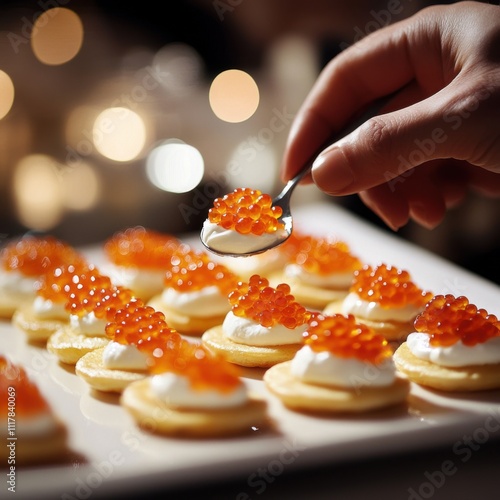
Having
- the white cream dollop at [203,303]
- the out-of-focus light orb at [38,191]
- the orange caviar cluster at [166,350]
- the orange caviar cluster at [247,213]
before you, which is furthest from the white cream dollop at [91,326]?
the out-of-focus light orb at [38,191]

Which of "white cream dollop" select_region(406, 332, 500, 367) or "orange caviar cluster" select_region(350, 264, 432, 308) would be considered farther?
"orange caviar cluster" select_region(350, 264, 432, 308)

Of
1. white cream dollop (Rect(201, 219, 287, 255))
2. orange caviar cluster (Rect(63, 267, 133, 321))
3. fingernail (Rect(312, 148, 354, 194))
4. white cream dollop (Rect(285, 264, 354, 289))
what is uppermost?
fingernail (Rect(312, 148, 354, 194))

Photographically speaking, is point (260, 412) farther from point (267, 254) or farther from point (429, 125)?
point (267, 254)

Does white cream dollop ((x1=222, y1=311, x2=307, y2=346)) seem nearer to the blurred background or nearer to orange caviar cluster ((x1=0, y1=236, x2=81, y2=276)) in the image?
orange caviar cluster ((x1=0, y1=236, x2=81, y2=276))

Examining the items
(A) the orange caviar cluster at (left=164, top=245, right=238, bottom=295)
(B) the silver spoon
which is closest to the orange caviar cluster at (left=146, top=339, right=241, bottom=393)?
(B) the silver spoon

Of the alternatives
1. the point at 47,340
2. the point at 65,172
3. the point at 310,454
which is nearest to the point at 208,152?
the point at 65,172

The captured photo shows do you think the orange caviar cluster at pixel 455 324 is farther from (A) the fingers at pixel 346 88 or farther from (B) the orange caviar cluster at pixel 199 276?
(A) the fingers at pixel 346 88

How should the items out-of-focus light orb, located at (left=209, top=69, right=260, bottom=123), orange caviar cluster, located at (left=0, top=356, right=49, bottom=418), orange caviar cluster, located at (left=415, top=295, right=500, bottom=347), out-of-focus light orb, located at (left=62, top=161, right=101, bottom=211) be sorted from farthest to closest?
out-of-focus light orb, located at (left=209, top=69, right=260, bottom=123) < out-of-focus light orb, located at (left=62, top=161, right=101, bottom=211) < orange caviar cluster, located at (left=415, top=295, right=500, bottom=347) < orange caviar cluster, located at (left=0, top=356, right=49, bottom=418)
